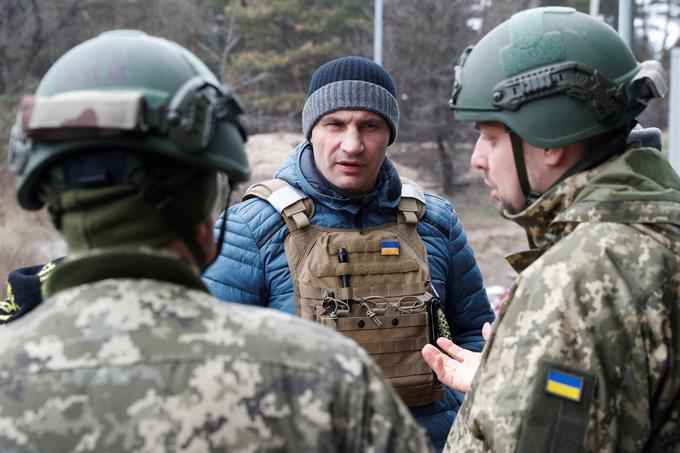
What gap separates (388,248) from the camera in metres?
3.48

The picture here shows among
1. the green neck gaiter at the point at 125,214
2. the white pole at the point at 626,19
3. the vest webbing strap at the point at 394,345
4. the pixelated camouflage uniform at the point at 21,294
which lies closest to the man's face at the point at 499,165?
the vest webbing strap at the point at 394,345

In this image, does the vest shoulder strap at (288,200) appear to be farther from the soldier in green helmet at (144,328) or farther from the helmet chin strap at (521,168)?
the soldier in green helmet at (144,328)

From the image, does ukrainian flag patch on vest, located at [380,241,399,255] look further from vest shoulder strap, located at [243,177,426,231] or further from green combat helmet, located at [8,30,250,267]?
green combat helmet, located at [8,30,250,267]

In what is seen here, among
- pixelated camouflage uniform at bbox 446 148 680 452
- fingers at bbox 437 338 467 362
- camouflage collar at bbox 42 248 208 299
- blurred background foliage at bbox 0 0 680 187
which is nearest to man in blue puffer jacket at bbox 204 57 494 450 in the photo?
fingers at bbox 437 338 467 362

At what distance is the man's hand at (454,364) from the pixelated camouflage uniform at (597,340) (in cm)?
55

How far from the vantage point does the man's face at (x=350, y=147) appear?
3547 mm

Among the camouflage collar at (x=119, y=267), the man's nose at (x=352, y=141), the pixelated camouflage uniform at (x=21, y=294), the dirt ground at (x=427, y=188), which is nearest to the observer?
the camouflage collar at (x=119, y=267)

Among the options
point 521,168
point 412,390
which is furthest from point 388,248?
point 521,168

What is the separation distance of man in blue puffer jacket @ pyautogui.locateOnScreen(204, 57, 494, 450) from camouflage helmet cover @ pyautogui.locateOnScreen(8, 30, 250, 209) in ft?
4.86

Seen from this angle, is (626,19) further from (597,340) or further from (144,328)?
(144,328)

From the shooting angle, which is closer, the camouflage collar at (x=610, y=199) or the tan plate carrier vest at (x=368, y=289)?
the camouflage collar at (x=610, y=199)

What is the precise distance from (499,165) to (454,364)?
0.78 m

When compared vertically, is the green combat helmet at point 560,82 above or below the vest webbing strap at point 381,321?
above

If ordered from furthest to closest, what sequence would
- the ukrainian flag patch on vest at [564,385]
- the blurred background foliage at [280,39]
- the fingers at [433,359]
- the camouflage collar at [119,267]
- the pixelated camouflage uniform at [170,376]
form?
the blurred background foliage at [280,39], the fingers at [433,359], the ukrainian flag patch on vest at [564,385], the camouflage collar at [119,267], the pixelated camouflage uniform at [170,376]
